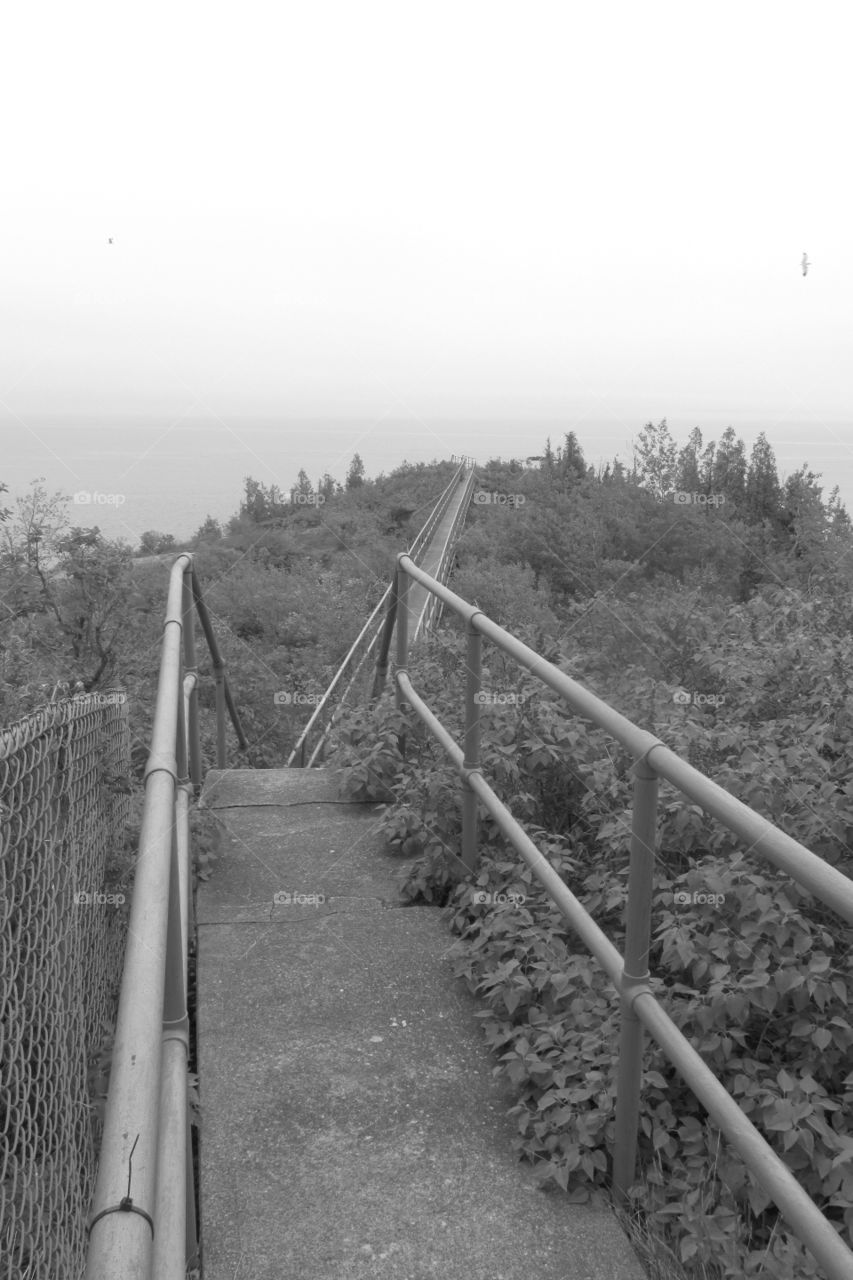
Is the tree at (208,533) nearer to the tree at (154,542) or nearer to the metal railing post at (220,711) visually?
the tree at (154,542)

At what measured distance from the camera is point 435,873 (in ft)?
12.9

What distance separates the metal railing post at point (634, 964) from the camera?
7.02 ft

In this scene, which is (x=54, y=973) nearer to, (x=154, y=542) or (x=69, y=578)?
(x=69, y=578)

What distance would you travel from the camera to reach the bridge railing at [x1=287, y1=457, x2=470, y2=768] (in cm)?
780

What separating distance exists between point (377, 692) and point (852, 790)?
127 inches

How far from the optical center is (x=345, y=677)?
459 inches

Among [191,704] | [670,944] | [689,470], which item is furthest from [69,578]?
[689,470]

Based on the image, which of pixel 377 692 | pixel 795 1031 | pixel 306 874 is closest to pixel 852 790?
pixel 795 1031

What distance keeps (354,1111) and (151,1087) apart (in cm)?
181

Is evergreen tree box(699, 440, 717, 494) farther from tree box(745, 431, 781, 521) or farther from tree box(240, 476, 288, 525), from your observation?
tree box(240, 476, 288, 525)

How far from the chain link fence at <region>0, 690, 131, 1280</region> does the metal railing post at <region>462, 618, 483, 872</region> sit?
121 centimetres

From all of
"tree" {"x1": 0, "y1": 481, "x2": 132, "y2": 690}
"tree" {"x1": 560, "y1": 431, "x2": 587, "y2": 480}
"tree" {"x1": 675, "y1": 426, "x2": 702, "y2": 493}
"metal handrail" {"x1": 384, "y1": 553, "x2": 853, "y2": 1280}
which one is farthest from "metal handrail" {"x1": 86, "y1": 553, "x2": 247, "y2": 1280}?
"tree" {"x1": 560, "y1": 431, "x2": 587, "y2": 480}

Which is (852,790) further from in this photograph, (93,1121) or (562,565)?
(562,565)

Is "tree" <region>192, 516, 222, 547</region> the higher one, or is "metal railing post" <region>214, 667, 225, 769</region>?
"metal railing post" <region>214, 667, 225, 769</region>
